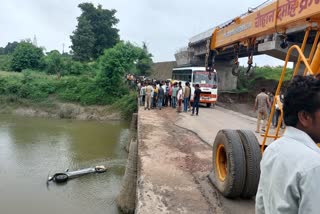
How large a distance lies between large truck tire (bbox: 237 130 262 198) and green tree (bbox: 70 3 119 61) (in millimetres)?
41083

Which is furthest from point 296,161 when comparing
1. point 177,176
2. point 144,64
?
point 144,64

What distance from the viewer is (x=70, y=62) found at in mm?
37438

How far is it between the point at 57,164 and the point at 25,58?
94.1ft

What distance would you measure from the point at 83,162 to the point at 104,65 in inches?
634

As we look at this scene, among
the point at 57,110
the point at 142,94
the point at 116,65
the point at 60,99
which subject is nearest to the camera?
the point at 142,94

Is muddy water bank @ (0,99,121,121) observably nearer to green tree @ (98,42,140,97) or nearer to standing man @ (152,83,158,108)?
green tree @ (98,42,140,97)

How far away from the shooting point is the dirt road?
4.76m

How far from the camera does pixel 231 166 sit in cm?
490

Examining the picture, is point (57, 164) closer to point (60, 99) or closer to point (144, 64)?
point (60, 99)

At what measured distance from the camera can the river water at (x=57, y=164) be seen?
992cm

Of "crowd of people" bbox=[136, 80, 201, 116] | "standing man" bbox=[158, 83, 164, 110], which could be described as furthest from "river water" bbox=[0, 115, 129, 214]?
"standing man" bbox=[158, 83, 164, 110]

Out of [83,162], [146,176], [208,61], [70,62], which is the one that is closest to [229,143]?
[146,176]

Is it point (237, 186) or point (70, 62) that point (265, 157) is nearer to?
point (237, 186)

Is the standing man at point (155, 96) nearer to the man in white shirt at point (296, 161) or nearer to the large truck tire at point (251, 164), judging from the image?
the large truck tire at point (251, 164)
